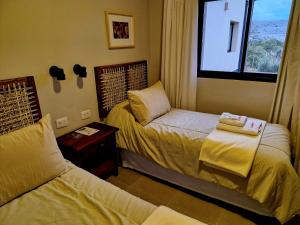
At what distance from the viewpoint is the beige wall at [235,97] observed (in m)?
2.44

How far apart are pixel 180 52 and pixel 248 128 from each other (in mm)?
1367

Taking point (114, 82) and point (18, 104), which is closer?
point (18, 104)

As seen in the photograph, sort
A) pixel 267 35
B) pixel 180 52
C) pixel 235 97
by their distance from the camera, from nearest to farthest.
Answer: pixel 267 35, pixel 235 97, pixel 180 52

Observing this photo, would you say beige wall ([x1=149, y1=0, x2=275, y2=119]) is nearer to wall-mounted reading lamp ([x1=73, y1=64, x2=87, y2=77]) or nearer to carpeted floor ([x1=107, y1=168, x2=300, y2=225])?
carpeted floor ([x1=107, y1=168, x2=300, y2=225])

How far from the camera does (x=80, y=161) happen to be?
1.89m

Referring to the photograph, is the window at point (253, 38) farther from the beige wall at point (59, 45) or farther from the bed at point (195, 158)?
the beige wall at point (59, 45)

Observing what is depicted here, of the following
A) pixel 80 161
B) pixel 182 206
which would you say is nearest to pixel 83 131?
pixel 80 161

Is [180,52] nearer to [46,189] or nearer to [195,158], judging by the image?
[195,158]

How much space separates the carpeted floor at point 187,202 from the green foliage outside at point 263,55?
1.63 metres

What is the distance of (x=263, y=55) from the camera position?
99.0 inches

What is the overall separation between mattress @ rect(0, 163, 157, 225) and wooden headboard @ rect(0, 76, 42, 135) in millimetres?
595

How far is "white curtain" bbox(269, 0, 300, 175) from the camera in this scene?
2.03 m

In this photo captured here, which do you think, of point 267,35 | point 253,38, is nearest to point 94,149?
point 253,38

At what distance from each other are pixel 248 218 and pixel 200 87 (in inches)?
65.8
